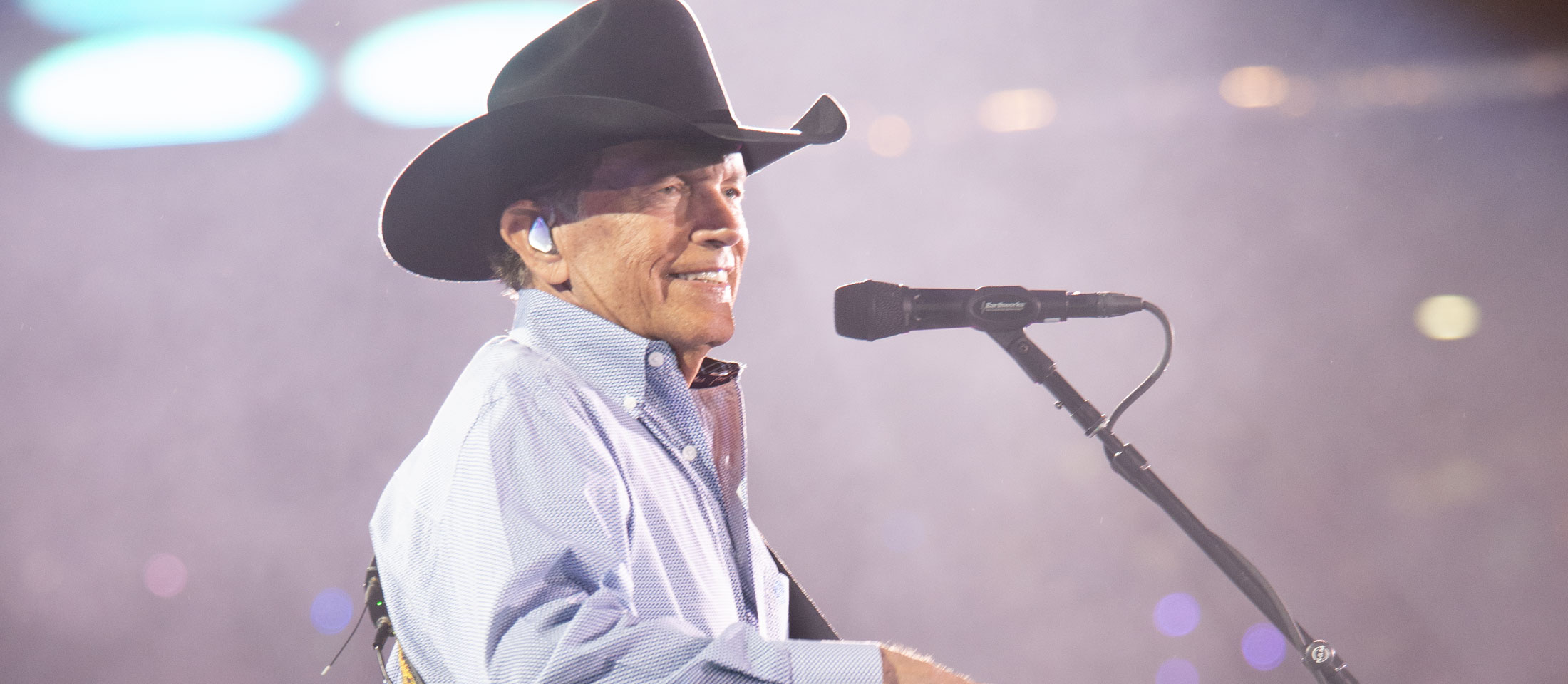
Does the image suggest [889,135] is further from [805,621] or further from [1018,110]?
[805,621]

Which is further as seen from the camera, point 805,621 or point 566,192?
point 805,621

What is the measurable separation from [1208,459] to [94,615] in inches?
186

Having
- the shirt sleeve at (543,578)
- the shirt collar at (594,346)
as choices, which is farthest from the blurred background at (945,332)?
the shirt sleeve at (543,578)

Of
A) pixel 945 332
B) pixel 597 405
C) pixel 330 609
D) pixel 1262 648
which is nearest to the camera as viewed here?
pixel 597 405

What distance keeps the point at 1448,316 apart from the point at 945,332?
6.92ft

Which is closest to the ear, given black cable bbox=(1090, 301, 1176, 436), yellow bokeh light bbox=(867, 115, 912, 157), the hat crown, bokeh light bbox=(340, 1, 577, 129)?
the hat crown

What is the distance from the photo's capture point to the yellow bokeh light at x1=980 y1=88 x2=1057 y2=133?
4.21 metres

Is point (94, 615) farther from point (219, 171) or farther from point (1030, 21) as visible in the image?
point (1030, 21)

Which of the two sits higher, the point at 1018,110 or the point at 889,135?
the point at 1018,110

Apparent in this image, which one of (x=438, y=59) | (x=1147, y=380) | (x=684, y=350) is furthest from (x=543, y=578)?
(x=438, y=59)

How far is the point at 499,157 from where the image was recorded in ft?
5.34

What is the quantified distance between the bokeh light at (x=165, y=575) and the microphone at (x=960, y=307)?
3.59m

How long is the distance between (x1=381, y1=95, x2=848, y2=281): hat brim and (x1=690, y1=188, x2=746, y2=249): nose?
101 mm

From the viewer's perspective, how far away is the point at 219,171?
13.2ft
